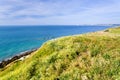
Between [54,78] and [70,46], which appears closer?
[54,78]

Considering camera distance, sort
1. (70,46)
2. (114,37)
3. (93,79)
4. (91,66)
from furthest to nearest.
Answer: (114,37) < (70,46) < (91,66) < (93,79)

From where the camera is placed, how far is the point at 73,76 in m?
20.8

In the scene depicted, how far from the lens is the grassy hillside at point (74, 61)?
20953 millimetres

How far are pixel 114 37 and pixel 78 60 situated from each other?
26.9ft

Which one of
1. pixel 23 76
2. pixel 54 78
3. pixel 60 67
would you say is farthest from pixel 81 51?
pixel 23 76

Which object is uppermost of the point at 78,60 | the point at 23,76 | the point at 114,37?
the point at 114,37

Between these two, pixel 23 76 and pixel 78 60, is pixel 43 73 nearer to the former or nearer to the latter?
pixel 23 76

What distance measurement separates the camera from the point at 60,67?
22.4 metres

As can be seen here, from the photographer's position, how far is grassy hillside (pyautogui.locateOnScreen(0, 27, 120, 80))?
21.0 meters

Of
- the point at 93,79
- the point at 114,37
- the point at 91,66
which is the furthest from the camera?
the point at 114,37

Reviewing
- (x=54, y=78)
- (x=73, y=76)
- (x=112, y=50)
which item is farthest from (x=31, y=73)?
(x=112, y=50)

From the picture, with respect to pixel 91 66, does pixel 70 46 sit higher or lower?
higher

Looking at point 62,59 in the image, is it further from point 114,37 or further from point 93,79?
point 114,37

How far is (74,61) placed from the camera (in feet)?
75.2
